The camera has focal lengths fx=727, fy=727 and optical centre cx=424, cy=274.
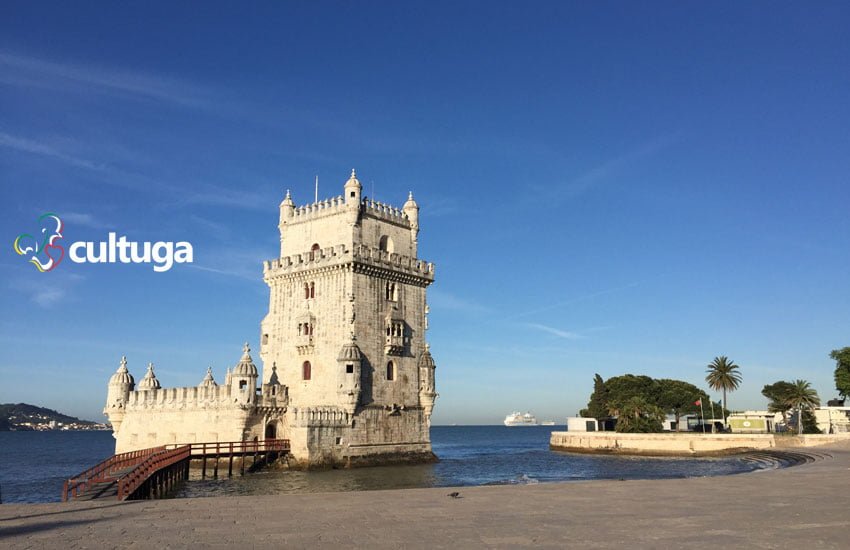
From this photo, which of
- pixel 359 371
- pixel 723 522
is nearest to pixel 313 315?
pixel 359 371

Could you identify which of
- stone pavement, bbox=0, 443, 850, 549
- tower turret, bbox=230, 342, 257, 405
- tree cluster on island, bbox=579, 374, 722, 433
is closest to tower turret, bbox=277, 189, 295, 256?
tower turret, bbox=230, 342, 257, 405

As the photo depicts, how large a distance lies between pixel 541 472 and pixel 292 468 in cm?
1952

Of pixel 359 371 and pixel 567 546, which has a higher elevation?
pixel 359 371

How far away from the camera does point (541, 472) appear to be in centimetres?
5650

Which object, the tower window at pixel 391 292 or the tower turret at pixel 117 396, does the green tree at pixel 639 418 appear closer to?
the tower window at pixel 391 292

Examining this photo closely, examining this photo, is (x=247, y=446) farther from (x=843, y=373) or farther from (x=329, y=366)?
(x=843, y=373)

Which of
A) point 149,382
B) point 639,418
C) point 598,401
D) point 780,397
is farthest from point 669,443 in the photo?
point 149,382

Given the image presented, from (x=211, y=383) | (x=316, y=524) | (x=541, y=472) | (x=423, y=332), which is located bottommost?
(x=541, y=472)

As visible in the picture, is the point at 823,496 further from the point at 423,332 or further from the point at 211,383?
the point at 211,383

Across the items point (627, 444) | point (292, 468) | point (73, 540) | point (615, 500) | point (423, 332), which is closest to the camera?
point (73, 540)

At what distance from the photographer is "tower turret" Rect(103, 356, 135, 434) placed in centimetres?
5666

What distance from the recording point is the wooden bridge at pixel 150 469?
26.8 meters

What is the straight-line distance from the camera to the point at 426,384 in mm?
57719

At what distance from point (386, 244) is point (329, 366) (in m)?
A: 11.3
